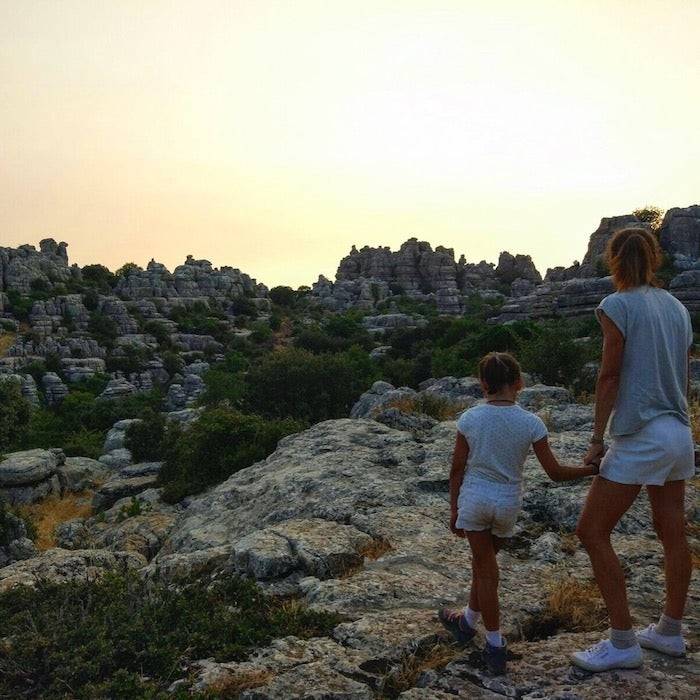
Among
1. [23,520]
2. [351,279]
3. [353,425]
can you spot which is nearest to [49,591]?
[353,425]

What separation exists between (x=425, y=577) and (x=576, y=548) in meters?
1.65

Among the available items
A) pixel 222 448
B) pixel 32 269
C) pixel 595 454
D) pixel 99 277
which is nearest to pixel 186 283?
pixel 99 277

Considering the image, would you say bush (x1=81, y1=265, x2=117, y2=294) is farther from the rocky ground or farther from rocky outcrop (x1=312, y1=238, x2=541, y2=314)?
the rocky ground

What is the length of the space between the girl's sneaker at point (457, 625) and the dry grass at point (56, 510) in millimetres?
18024

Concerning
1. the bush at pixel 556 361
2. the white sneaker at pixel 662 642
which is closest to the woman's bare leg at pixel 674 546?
the white sneaker at pixel 662 642

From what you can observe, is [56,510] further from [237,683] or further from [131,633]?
[237,683]

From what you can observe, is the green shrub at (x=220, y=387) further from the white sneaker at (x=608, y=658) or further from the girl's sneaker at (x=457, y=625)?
the white sneaker at (x=608, y=658)

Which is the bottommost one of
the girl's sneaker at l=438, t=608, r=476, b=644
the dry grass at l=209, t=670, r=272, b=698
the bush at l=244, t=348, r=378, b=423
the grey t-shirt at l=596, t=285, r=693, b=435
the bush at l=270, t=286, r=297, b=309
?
the bush at l=244, t=348, r=378, b=423

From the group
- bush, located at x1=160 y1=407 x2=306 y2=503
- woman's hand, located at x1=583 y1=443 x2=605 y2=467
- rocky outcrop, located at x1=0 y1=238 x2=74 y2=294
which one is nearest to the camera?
woman's hand, located at x1=583 y1=443 x2=605 y2=467

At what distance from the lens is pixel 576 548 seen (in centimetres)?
625

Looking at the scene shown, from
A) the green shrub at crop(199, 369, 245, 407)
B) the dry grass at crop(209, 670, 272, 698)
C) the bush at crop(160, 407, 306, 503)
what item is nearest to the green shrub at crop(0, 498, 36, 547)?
the bush at crop(160, 407, 306, 503)

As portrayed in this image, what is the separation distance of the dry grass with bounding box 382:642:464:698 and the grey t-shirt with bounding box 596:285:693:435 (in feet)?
5.55

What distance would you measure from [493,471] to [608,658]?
Answer: 1.18 m

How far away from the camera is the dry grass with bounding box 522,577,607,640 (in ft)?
14.8
